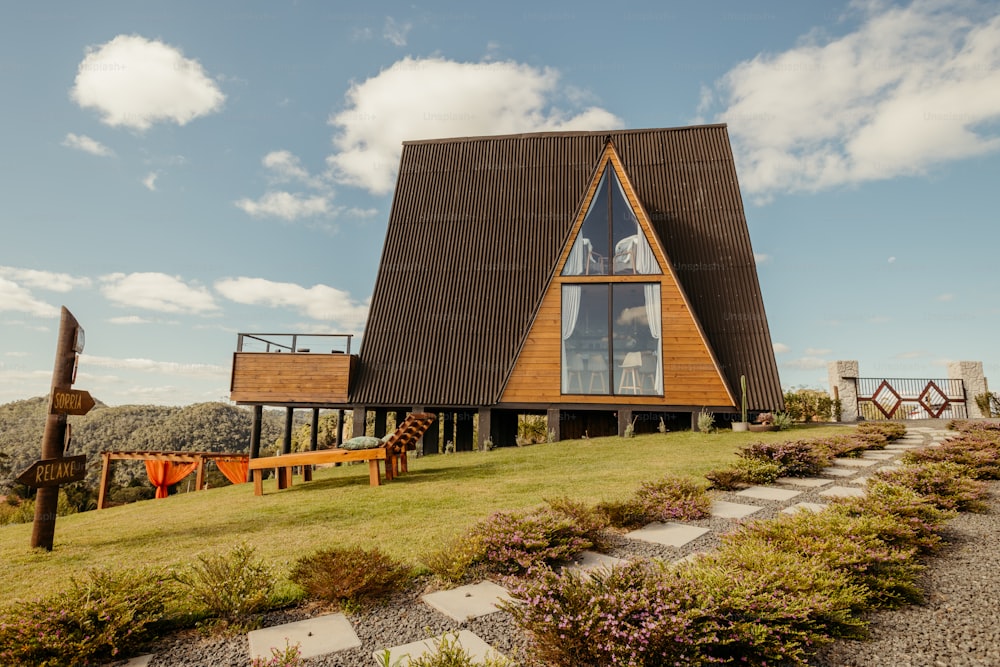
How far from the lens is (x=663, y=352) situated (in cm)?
1310

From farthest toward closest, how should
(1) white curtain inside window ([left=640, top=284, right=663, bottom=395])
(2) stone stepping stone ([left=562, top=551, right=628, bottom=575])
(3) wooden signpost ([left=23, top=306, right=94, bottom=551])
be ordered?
(1) white curtain inside window ([left=640, top=284, right=663, bottom=395]), (3) wooden signpost ([left=23, top=306, right=94, bottom=551]), (2) stone stepping stone ([left=562, top=551, right=628, bottom=575])

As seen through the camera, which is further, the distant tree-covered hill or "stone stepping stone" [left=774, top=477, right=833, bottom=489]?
the distant tree-covered hill

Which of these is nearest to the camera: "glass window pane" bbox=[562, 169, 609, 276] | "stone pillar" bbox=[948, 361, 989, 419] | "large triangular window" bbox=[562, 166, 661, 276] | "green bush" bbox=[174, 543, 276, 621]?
"green bush" bbox=[174, 543, 276, 621]

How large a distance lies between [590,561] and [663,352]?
33.2 feet

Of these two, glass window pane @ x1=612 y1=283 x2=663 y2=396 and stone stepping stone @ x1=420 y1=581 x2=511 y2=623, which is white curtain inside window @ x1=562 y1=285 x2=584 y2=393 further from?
stone stepping stone @ x1=420 y1=581 x2=511 y2=623

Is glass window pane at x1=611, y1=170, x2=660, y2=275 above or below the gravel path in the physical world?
above

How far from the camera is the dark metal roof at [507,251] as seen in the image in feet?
47.8

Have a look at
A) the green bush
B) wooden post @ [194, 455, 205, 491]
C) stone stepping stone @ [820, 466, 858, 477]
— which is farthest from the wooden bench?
stone stepping stone @ [820, 466, 858, 477]

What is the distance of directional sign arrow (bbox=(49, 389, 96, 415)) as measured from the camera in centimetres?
531

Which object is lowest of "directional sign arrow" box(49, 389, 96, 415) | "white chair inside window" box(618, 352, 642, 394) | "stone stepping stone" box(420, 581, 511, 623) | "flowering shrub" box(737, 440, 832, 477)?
"stone stepping stone" box(420, 581, 511, 623)

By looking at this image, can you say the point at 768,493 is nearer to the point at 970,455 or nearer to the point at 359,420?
the point at 970,455

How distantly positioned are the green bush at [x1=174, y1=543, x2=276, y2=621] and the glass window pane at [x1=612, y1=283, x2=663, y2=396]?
36.4 feet

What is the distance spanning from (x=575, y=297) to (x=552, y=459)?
508 centimetres

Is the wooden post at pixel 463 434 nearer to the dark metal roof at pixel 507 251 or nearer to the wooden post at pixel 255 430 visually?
the dark metal roof at pixel 507 251
